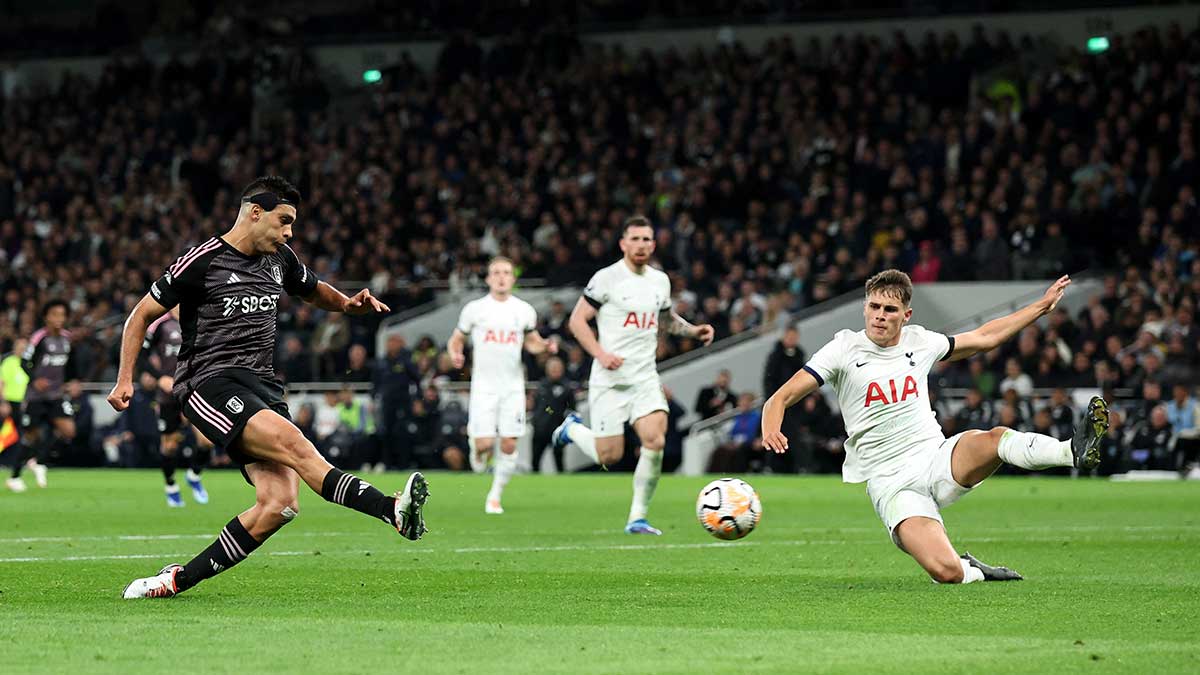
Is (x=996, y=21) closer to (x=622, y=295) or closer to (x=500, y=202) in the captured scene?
(x=500, y=202)

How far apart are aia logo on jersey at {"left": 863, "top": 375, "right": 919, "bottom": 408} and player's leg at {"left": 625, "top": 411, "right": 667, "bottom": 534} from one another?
4.44m

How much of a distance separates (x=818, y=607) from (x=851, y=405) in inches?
74.5

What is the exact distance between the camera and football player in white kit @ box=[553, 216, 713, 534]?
1548cm

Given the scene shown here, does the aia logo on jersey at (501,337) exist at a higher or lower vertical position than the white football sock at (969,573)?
higher

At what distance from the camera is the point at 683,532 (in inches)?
595

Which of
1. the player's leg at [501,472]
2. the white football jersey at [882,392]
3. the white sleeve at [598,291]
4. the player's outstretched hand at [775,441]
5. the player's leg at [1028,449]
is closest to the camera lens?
the player's leg at [1028,449]

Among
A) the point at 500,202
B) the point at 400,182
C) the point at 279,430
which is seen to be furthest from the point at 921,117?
the point at 279,430

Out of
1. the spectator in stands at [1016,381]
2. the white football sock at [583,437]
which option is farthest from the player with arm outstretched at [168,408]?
the spectator in stands at [1016,381]

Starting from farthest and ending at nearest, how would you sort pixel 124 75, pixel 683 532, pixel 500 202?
A: pixel 124 75, pixel 500 202, pixel 683 532

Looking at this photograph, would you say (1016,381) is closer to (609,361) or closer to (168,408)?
(168,408)

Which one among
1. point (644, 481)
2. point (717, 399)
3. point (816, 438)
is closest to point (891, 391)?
point (644, 481)

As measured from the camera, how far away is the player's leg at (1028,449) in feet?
Result: 30.8

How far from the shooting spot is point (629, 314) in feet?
51.6

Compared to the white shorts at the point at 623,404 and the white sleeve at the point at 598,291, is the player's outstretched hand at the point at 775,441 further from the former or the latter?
the white sleeve at the point at 598,291
